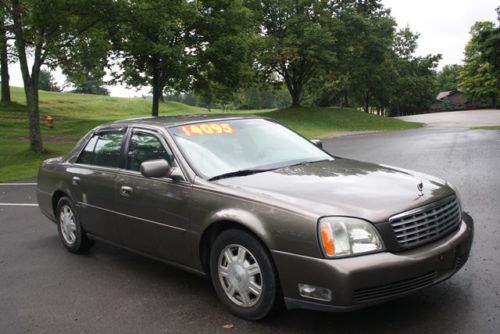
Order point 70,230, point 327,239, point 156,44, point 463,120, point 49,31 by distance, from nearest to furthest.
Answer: point 327,239 < point 70,230 < point 49,31 < point 156,44 < point 463,120

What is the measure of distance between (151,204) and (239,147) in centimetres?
96

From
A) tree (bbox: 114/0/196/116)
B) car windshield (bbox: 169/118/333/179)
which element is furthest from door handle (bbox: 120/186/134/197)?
tree (bbox: 114/0/196/116)

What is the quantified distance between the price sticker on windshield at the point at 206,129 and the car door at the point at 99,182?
863mm

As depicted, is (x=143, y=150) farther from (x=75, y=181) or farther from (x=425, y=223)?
(x=425, y=223)

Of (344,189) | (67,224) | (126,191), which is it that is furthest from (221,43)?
(344,189)

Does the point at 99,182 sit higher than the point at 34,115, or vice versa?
the point at 99,182

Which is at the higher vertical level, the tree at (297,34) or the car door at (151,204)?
the tree at (297,34)

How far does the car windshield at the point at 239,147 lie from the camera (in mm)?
4617

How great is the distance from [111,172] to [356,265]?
2.98 m

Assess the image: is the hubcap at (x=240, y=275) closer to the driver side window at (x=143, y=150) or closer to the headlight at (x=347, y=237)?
the headlight at (x=347, y=237)

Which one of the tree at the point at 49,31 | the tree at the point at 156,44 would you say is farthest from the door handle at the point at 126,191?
the tree at the point at 156,44

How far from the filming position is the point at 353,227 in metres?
3.53

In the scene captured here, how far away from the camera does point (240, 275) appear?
397 centimetres

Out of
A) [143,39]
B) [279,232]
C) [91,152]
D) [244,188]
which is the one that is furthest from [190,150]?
[143,39]
